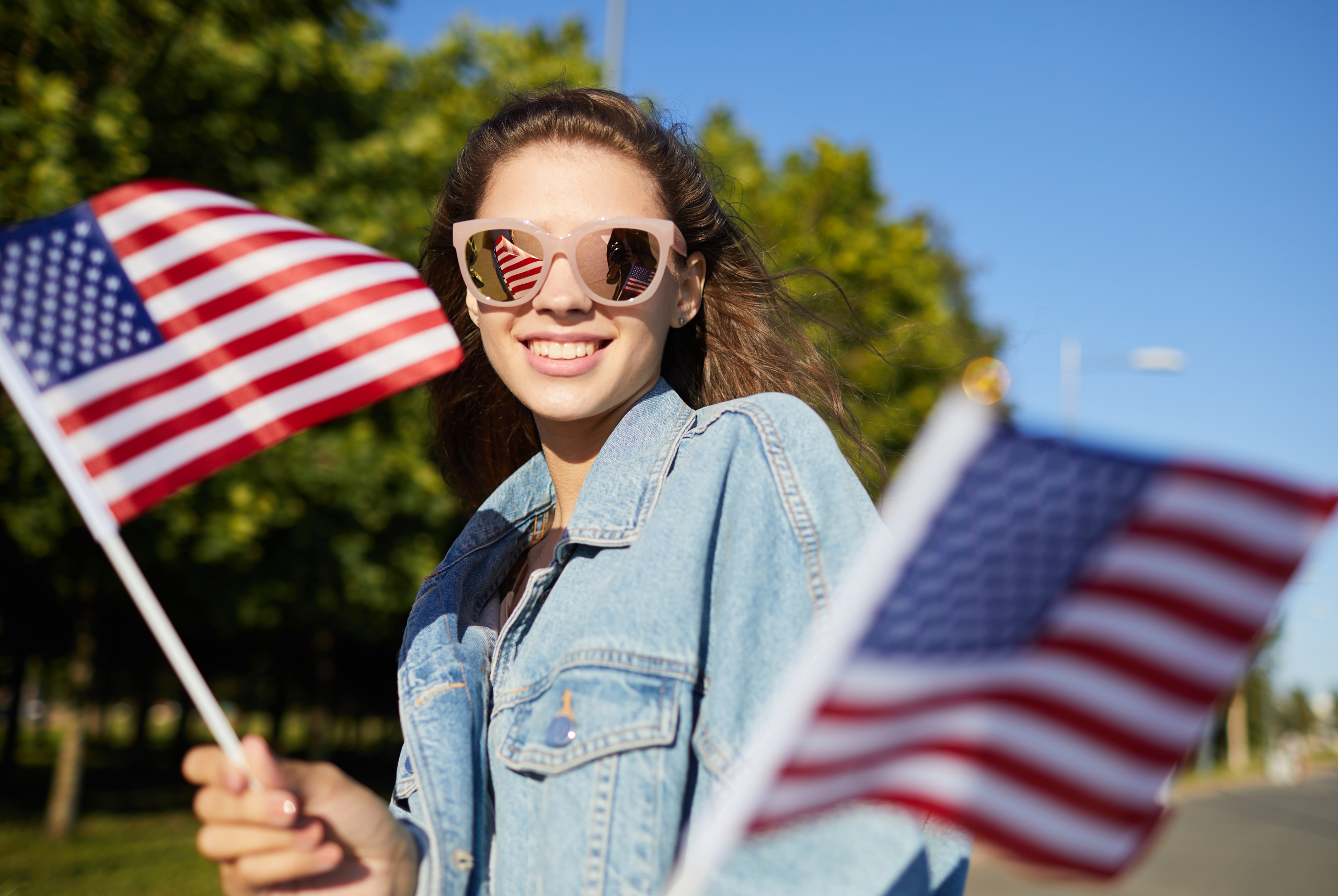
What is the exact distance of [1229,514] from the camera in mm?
1270

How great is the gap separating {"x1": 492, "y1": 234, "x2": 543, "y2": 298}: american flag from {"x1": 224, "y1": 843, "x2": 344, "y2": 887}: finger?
115 centimetres

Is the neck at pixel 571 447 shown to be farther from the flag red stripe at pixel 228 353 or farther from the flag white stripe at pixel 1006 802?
the flag white stripe at pixel 1006 802

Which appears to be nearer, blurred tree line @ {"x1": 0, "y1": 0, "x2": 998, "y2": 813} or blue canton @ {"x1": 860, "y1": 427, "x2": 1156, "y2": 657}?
blue canton @ {"x1": 860, "y1": 427, "x2": 1156, "y2": 657}

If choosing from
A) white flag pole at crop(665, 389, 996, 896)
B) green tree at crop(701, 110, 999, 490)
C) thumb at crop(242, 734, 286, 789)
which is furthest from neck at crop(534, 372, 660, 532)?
green tree at crop(701, 110, 999, 490)

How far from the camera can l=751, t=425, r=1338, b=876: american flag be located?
1271 mm

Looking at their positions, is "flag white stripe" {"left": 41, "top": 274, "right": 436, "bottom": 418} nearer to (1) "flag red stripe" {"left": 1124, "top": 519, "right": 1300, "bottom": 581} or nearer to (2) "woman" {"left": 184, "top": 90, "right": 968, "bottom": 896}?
(2) "woman" {"left": 184, "top": 90, "right": 968, "bottom": 896}

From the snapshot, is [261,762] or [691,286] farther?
[691,286]

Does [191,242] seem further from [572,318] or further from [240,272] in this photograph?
[572,318]

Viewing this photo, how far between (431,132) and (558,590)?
890cm

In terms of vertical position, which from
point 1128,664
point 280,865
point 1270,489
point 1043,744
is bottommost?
point 280,865

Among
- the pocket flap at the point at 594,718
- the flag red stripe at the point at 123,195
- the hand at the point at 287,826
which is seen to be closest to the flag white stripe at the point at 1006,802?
the pocket flap at the point at 594,718

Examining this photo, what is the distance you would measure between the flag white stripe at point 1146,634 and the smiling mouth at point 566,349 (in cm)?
119

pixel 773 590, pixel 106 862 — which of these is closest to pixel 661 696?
pixel 773 590

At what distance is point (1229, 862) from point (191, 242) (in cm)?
1657
